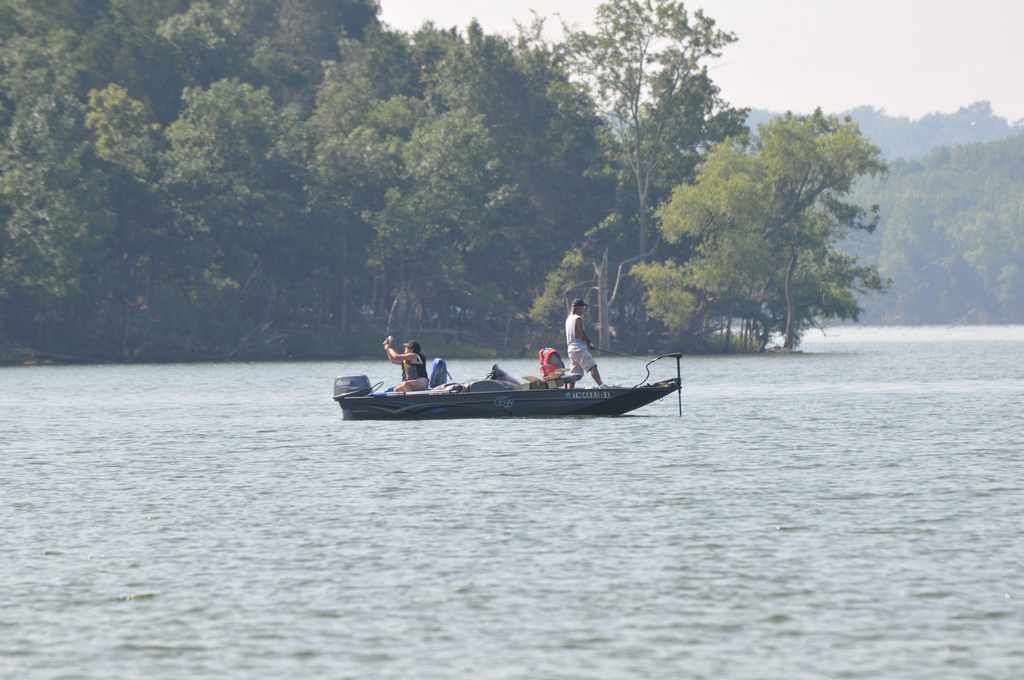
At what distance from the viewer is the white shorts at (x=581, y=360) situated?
44.2 meters

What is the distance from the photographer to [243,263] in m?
101

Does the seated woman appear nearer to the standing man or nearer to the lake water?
the lake water

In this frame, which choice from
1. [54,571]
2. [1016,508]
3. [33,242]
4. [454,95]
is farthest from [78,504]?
[454,95]

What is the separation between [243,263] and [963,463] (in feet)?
231

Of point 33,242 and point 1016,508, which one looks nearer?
point 1016,508

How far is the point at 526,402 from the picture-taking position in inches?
1756

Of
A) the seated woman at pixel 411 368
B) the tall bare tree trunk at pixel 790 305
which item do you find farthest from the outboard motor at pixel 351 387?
the tall bare tree trunk at pixel 790 305

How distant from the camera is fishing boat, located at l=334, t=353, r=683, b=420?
145ft

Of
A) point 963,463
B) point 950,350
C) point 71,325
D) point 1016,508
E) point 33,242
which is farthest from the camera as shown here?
point 950,350

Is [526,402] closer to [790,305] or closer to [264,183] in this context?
[264,183]

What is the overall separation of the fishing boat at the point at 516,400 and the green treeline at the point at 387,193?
4981cm

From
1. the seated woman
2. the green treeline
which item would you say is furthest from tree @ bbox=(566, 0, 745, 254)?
the seated woman

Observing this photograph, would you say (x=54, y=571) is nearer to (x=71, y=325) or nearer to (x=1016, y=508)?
(x=1016, y=508)

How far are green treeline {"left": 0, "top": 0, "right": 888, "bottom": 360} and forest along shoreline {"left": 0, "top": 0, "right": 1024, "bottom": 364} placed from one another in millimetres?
149
